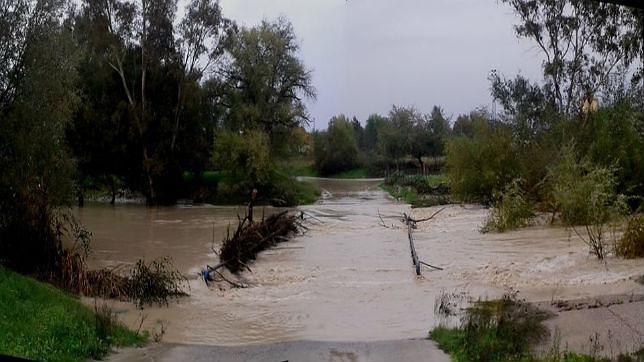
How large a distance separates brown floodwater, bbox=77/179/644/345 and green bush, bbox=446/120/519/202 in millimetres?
7548

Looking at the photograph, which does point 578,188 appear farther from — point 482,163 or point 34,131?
point 482,163

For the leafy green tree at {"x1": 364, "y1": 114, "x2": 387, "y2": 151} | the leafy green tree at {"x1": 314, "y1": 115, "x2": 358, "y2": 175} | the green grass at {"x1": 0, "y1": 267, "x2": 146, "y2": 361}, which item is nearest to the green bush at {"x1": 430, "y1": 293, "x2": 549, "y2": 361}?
the green grass at {"x1": 0, "y1": 267, "x2": 146, "y2": 361}

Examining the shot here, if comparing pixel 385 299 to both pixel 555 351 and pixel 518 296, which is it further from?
pixel 555 351

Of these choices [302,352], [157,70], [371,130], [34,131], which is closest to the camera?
[302,352]

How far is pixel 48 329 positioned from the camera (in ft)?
30.0

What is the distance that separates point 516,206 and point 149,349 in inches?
840

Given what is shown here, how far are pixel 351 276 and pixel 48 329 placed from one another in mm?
11426

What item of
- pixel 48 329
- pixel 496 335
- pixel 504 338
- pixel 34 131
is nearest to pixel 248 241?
pixel 34 131

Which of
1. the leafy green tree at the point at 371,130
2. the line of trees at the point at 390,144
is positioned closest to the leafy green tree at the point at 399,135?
the line of trees at the point at 390,144

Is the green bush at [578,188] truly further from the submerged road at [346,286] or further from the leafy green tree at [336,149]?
the leafy green tree at [336,149]

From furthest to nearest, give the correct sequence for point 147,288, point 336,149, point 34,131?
point 336,149, point 34,131, point 147,288

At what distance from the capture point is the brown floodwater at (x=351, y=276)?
13.0 m

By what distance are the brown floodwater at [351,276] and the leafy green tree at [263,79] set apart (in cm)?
2215

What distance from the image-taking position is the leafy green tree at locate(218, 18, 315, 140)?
182 feet
